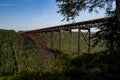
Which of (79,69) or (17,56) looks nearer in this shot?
(79,69)

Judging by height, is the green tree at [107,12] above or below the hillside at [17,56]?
above

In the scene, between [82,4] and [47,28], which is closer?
[82,4]

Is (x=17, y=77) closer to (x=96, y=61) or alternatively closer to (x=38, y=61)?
(x=96, y=61)

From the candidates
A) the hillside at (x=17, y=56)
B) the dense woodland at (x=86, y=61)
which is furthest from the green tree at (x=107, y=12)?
the hillside at (x=17, y=56)

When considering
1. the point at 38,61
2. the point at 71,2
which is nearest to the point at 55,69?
the point at 71,2

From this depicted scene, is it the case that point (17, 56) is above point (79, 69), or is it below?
below

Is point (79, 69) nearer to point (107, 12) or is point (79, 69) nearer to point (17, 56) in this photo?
point (107, 12)

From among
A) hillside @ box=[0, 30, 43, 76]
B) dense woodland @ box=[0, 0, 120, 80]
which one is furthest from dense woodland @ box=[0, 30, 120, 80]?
hillside @ box=[0, 30, 43, 76]

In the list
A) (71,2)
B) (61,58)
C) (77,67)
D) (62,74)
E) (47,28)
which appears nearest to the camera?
(62,74)

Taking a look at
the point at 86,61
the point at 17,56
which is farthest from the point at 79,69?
the point at 17,56

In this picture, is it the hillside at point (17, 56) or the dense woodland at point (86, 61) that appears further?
the hillside at point (17, 56)

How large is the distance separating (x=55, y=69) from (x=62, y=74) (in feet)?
2.63

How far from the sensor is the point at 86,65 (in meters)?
6.77

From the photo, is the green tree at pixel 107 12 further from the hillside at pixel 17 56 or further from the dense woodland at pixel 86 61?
the hillside at pixel 17 56
